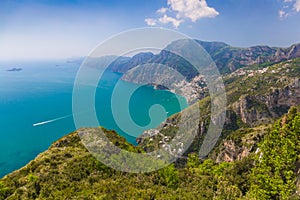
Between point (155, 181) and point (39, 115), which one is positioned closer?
point (155, 181)

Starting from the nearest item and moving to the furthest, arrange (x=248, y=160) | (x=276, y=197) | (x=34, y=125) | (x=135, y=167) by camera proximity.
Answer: (x=276, y=197) → (x=135, y=167) → (x=248, y=160) → (x=34, y=125)

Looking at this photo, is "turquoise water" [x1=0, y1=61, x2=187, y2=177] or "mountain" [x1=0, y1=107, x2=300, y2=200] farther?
"turquoise water" [x1=0, y1=61, x2=187, y2=177]

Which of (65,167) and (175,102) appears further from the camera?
(175,102)

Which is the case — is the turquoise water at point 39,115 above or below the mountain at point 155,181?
below

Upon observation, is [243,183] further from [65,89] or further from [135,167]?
[65,89]

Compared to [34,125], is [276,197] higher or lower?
higher

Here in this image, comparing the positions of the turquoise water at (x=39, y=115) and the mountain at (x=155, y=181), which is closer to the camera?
the mountain at (x=155, y=181)

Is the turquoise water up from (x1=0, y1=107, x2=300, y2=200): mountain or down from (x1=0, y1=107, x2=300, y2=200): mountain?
down

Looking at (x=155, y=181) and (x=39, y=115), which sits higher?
(x=155, y=181)

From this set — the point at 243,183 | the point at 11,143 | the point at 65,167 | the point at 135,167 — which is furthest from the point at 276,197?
the point at 11,143

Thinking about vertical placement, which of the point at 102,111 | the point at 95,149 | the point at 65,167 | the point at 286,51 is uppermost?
the point at 286,51

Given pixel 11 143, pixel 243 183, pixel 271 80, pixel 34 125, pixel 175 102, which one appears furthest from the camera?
pixel 175 102
